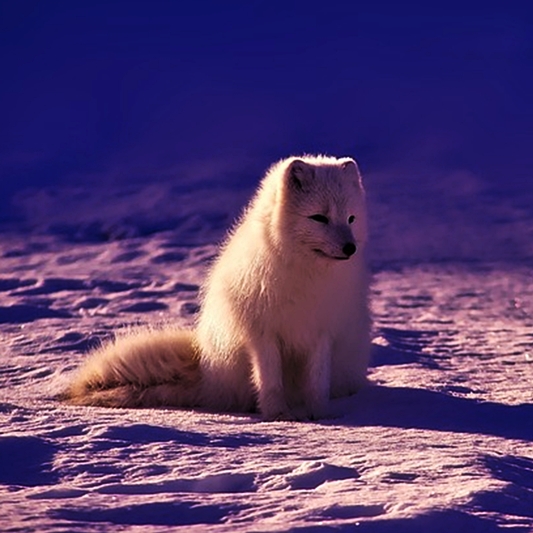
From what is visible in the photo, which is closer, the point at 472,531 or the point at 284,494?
the point at 472,531

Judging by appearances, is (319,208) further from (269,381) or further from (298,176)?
(269,381)

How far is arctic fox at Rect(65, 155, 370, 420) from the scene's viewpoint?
15.9 feet

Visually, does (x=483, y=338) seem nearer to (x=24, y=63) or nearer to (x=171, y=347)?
(x=171, y=347)

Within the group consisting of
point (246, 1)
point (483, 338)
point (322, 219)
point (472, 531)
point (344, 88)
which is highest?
point (246, 1)

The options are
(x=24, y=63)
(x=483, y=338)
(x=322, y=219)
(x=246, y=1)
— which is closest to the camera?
(x=322, y=219)

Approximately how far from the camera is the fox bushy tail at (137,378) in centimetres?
526

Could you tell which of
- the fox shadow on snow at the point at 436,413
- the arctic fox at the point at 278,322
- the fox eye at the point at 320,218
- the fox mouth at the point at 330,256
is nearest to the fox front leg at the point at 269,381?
the arctic fox at the point at 278,322

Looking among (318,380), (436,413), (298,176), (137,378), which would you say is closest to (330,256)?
(298,176)

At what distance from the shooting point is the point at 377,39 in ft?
57.1

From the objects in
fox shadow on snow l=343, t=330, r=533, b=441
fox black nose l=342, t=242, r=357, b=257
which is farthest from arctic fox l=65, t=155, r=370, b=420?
fox shadow on snow l=343, t=330, r=533, b=441

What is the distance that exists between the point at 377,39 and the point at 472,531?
49.7 ft

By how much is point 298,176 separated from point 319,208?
16 centimetres

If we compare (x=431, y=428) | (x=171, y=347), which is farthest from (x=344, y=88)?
(x=431, y=428)

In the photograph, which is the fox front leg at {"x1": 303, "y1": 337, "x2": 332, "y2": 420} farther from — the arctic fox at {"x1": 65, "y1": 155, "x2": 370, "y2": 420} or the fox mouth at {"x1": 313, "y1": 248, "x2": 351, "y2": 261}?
the fox mouth at {"x1": 313, "y1": 248, "x2": 351, "y2": 261}
